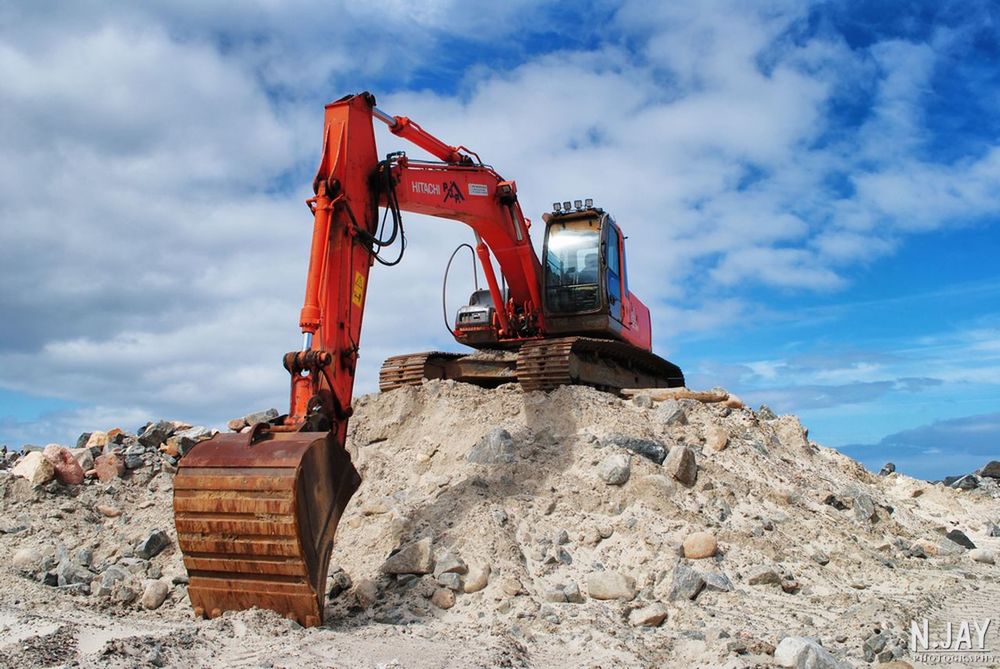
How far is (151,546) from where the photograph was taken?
25.2 feet

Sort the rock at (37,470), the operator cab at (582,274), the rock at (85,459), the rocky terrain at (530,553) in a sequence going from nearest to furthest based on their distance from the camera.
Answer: the rocky terrain at (530,553), the rock at (37,470), the rock at (85,459), the operator cab at (582,274)

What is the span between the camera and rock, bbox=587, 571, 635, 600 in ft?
20.9

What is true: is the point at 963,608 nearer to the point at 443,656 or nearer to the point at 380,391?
the point at 443,656

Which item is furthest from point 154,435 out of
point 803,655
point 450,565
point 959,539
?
Result: point 959,539

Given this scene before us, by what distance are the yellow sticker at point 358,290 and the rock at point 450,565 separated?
2105mm

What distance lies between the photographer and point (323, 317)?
668 cm

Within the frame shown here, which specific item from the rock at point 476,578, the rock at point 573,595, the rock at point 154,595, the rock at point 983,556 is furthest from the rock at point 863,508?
the rock at point 154,595

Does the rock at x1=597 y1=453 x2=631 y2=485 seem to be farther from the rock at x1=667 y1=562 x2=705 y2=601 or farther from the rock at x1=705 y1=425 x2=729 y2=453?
the rock at x1=705 y1=425 x2=729 y2=453

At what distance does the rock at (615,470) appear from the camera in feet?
25.3

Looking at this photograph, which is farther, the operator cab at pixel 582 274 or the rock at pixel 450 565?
the operator cab at pixel 582 274

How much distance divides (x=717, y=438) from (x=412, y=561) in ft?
12.8

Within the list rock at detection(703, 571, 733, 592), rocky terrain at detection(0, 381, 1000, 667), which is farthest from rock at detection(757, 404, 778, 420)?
rock at detection(703, 571, 733, 592)

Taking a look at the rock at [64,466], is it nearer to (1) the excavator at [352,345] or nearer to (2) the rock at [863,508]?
(1) the excavator at [352,345]

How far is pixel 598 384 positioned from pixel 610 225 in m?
2.28
